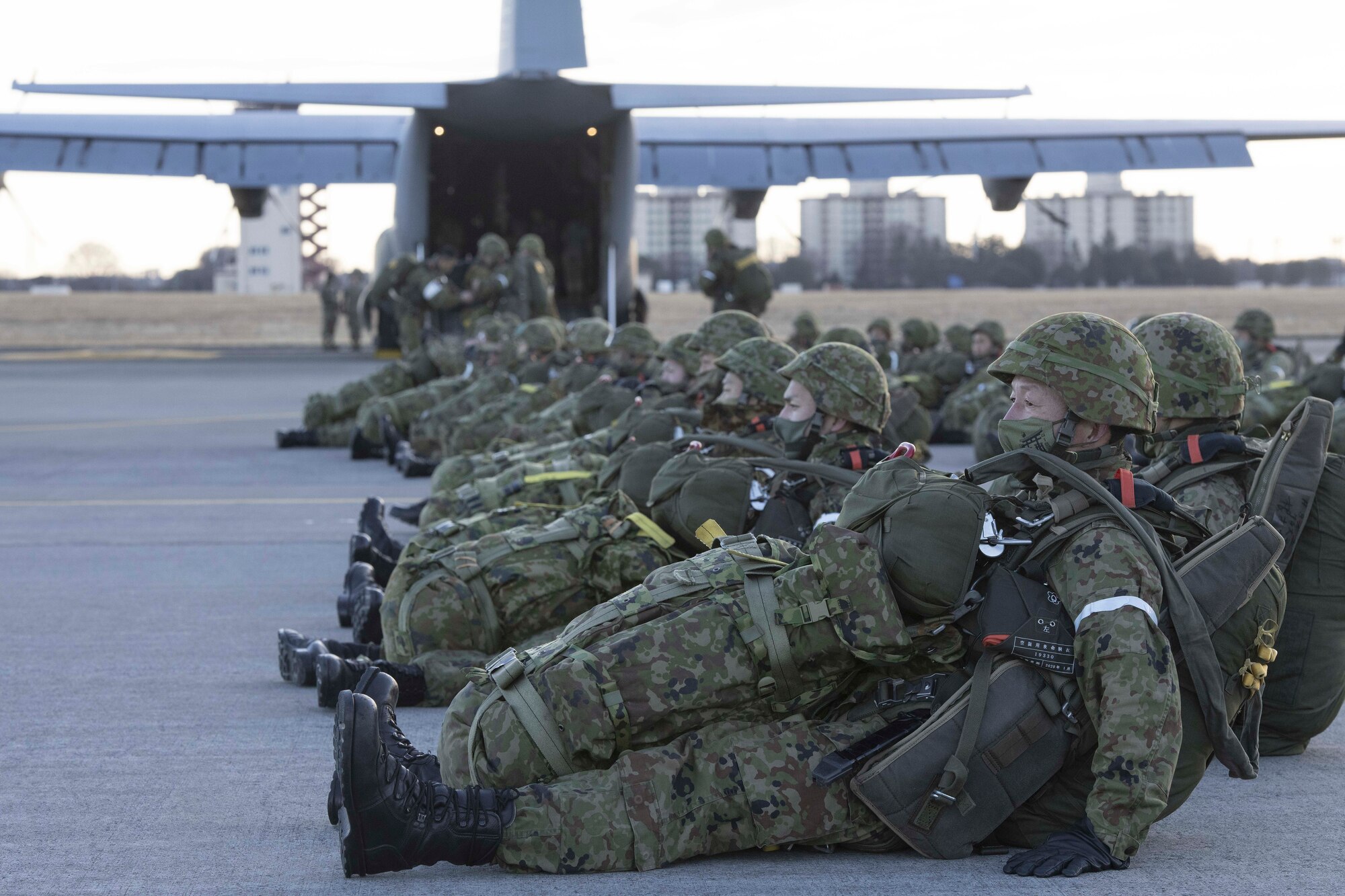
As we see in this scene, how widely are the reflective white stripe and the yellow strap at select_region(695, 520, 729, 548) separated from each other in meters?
1.42

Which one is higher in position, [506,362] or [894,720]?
[506,362]

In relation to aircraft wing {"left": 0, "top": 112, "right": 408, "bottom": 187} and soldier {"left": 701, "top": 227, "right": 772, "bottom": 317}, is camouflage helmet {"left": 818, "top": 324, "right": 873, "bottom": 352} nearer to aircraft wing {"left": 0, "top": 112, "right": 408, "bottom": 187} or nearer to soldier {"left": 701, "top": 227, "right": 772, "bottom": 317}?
soldier {"left": 701, "top": 227, "right": 772, "bottom": 317}

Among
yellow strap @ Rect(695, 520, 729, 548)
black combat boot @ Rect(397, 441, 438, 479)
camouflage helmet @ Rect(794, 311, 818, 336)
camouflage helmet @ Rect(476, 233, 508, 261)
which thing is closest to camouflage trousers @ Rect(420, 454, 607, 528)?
yellow strap @ Rect(695, 520, 729, 548)

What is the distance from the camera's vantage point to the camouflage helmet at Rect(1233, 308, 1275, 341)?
11.1 m

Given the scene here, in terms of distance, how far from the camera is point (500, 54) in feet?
66.5

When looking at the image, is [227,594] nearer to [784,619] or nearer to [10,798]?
[10,798]

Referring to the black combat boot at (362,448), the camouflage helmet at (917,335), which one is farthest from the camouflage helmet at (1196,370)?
the camouflage helmet at (917,335)

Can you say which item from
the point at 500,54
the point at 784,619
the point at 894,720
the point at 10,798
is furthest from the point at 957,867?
the point at 500,54

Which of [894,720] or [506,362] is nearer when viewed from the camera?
[894,720]

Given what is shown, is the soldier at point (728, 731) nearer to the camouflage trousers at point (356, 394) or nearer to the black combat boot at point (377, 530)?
the black combat boot at point (377, 530)

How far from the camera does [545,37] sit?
18141 millimetres

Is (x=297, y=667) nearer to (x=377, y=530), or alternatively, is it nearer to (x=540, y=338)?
(x=377, y=530)

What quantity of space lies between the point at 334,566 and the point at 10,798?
3.82m

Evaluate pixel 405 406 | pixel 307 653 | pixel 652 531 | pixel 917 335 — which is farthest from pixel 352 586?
pixel 917 335
